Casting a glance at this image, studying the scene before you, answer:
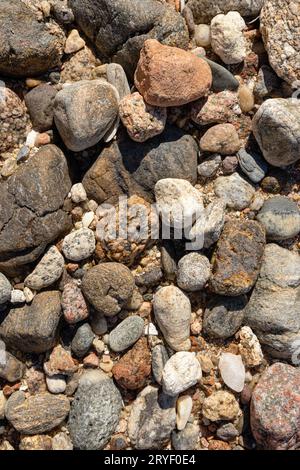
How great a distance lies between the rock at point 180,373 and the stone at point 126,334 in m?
0.28

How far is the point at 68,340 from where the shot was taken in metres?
2.88

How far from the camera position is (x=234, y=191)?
9.50 ft

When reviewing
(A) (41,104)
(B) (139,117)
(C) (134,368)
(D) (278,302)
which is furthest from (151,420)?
(A) (41,104)

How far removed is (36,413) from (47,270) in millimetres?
921

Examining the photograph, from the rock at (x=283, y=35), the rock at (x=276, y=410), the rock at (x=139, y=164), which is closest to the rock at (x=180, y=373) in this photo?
the rock at (x=276, y=410)

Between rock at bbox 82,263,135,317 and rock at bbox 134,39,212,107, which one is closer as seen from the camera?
rock at bbox 134,39,212,107

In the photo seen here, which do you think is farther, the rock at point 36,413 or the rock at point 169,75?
the rock at point 36,413

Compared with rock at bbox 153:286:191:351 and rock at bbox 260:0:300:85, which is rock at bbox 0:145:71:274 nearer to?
rock at bbox 153:286:191:351

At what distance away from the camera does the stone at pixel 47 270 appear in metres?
2.74

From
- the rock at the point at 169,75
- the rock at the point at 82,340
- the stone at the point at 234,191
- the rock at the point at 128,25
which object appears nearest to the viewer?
the rock at the point at 169,75

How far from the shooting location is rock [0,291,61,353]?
2.70 meters

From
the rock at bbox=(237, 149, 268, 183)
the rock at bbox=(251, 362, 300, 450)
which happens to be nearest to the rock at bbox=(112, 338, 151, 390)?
the rock at bbox=(251, 362, 300, 450)

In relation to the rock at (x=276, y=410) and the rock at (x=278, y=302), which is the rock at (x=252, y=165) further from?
the rock at (x=276, y=410)

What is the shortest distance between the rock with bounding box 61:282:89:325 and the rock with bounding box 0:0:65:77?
1.45 metres
